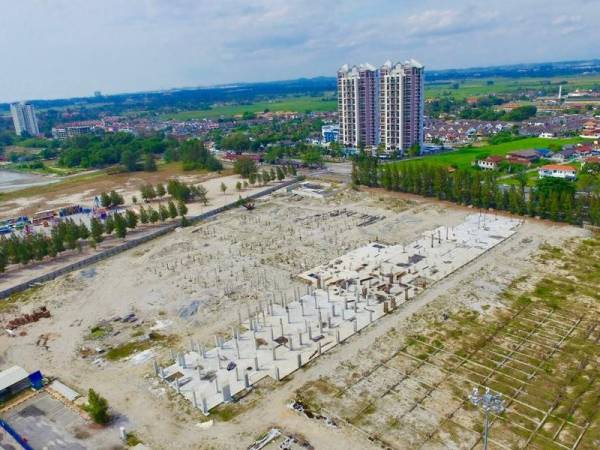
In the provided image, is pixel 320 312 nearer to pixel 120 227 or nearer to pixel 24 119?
pixel 120 227

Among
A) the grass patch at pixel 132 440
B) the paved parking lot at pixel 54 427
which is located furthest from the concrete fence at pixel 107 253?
the grass patch at pixel 132 440

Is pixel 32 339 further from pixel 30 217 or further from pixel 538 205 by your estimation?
pixel 538 205

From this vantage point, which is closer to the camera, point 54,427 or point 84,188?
point 54,427

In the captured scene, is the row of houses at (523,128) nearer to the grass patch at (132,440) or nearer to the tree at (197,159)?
the tree at (197,159)

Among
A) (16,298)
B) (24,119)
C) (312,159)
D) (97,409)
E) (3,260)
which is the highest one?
(24,119)

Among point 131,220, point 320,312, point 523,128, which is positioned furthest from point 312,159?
point 523,128

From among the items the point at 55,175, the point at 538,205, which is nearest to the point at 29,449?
the point at 538,205

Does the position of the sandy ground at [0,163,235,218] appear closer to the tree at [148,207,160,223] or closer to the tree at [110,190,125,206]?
the tree at [110,190,125,206]
